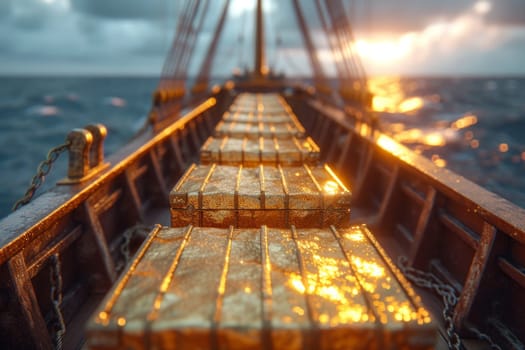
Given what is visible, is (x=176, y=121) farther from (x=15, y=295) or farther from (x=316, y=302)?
(x=316, y=302)

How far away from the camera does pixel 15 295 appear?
8.32 ft

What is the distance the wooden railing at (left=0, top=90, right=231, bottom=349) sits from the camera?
102 inches

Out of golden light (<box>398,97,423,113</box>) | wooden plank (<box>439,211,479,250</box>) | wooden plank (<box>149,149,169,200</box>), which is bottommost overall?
golden light (<box>398,97,423,113</box>)

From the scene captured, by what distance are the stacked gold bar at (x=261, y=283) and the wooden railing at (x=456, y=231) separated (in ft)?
4.50

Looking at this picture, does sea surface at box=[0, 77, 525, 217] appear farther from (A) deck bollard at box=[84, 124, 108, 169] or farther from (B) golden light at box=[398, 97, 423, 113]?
(B) golden light at box=[398, 97, 423, 113]

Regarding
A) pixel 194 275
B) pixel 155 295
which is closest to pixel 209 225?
pixel 194 275

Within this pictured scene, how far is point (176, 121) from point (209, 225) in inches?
222

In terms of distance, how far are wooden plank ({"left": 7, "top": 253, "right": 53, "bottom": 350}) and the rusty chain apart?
303cm

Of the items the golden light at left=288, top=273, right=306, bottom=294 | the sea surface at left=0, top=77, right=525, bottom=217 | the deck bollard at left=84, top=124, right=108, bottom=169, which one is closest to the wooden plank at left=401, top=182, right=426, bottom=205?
the sea surface at left=0, top=77, right=525, bottom=217

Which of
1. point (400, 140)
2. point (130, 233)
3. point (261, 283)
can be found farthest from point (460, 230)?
point (400, 140)

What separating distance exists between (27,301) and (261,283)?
6.54 feet

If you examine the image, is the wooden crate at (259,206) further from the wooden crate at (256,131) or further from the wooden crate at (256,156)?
the wooden crate at (256,131)

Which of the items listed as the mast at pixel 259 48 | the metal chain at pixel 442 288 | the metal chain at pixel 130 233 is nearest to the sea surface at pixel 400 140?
the metal chain at pixel 442 288

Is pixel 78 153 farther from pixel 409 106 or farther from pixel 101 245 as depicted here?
pixel 409 106
